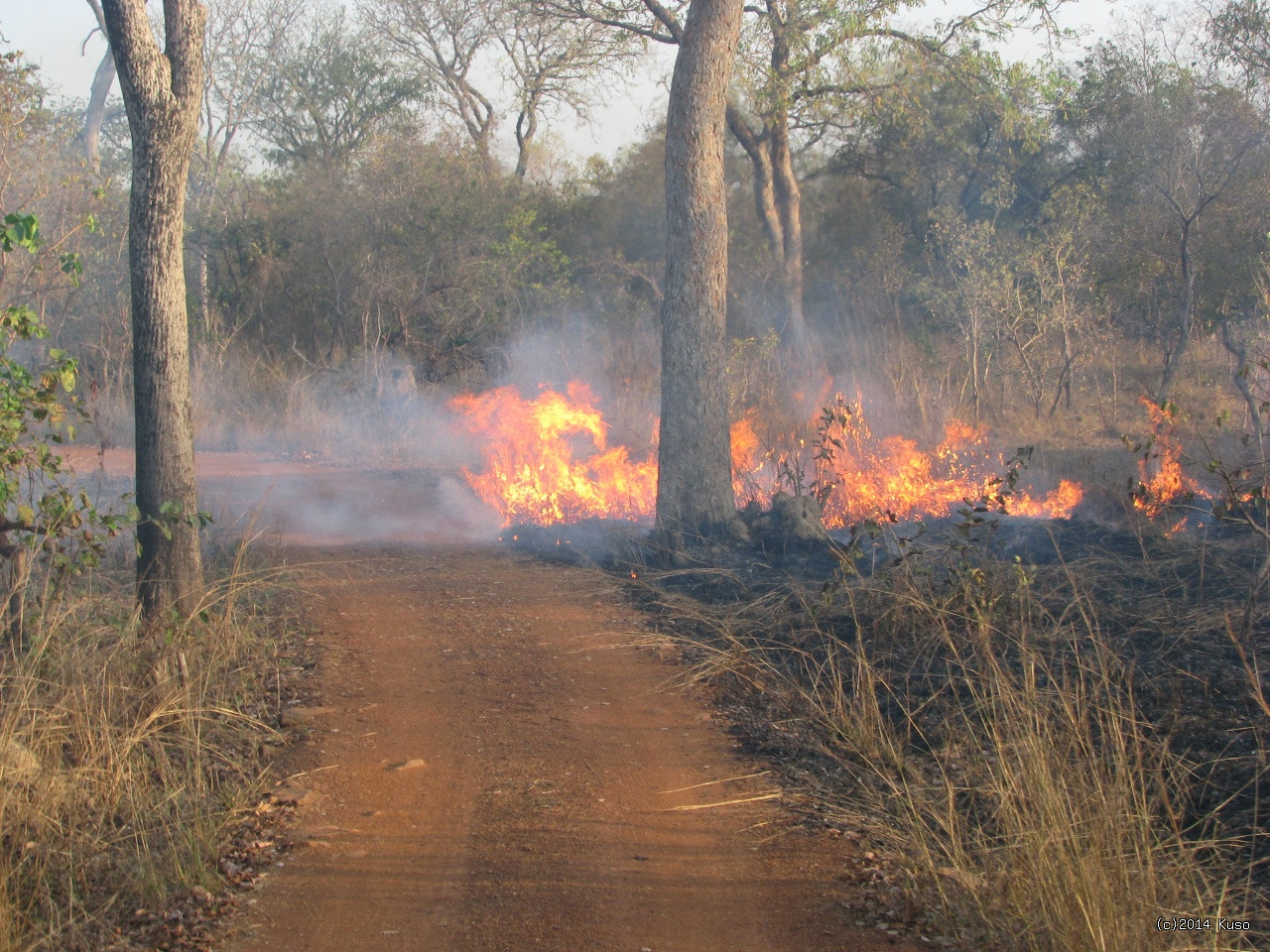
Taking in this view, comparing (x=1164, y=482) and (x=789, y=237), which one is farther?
(x=789, y=237)

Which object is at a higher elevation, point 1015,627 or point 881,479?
point 881,479

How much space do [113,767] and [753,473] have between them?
323 inches

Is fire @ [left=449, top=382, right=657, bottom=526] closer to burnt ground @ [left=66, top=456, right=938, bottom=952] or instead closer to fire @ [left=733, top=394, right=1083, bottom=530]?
fire @ [left=733, top=394, right=1083, bottom=530]

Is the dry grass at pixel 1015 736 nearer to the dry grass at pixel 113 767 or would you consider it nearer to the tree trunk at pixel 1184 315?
the dry grass at pixel 113 767

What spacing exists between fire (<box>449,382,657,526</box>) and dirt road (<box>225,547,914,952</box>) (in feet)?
13.4

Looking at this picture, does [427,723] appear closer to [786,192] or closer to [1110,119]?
[786,192]

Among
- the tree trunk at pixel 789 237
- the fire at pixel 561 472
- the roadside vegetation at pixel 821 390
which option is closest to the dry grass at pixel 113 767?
the roadside vegetation at pixel 821 390

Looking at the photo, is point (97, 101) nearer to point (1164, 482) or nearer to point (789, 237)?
point (789, 237)

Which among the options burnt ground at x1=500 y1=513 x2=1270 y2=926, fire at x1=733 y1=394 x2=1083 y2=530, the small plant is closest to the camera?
burnt ground at x1=500 y1=513 x2=1270 y2=926

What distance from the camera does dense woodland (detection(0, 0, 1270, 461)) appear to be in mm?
16750

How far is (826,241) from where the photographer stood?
2584cm

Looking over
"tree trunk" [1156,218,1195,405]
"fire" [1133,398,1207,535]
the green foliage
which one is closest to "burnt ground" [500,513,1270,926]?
"fire" [1133,398,1207,535]

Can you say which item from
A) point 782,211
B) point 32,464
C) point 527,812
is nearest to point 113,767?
point 527,812

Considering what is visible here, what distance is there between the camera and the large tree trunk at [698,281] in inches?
365
